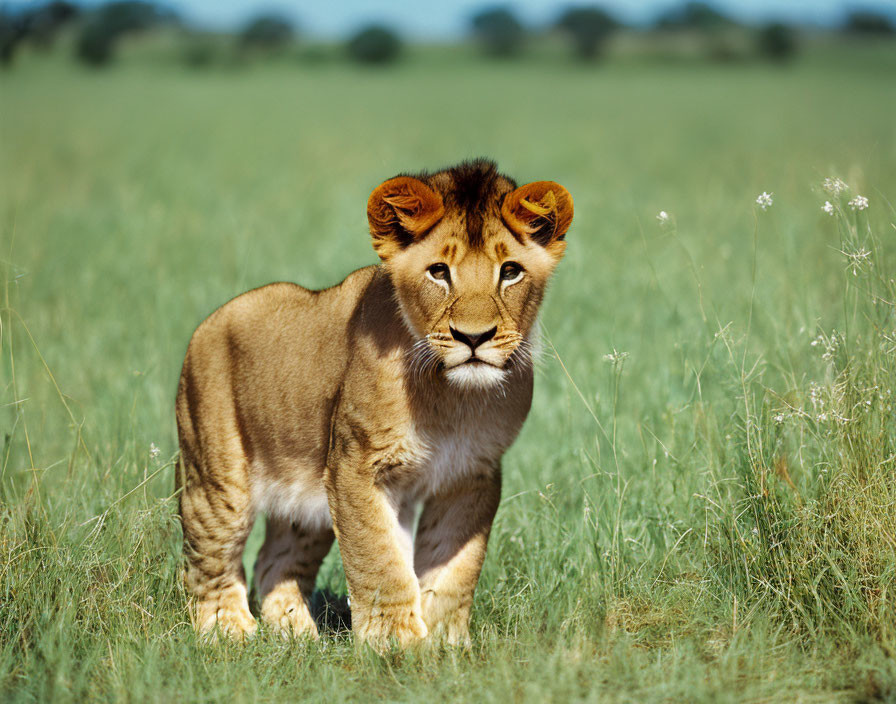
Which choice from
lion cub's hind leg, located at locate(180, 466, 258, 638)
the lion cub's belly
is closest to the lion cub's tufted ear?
the lion cub's belly

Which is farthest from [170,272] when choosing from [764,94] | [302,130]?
[764,94]

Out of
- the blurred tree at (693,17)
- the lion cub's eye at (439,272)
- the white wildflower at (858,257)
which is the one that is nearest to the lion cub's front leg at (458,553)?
the lion cub's eye at (439,272)

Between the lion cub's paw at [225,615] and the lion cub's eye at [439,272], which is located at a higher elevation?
the lion cub's eye at [439,272]

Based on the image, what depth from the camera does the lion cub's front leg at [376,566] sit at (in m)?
3.42

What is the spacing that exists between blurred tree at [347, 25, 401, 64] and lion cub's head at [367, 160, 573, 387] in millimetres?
77419

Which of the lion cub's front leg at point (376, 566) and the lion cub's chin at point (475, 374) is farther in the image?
the lion cub's front leg at point (376, 566)

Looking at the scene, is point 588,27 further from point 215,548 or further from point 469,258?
point 469,258

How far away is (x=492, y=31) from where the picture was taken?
102250mm

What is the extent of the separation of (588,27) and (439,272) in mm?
95264

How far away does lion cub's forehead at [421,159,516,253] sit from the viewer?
10.5 feet

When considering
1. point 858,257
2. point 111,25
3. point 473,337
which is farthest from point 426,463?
point 111,25

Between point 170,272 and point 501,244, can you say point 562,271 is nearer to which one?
point 170,272

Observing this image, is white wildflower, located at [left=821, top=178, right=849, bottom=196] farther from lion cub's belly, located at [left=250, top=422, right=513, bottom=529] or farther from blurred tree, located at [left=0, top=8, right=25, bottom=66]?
blurred tree, located at [left=0, top=8, right=25, bottom=66]

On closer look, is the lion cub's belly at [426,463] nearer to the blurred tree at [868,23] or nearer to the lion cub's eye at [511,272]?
the lion cub's eye at [511,272]
